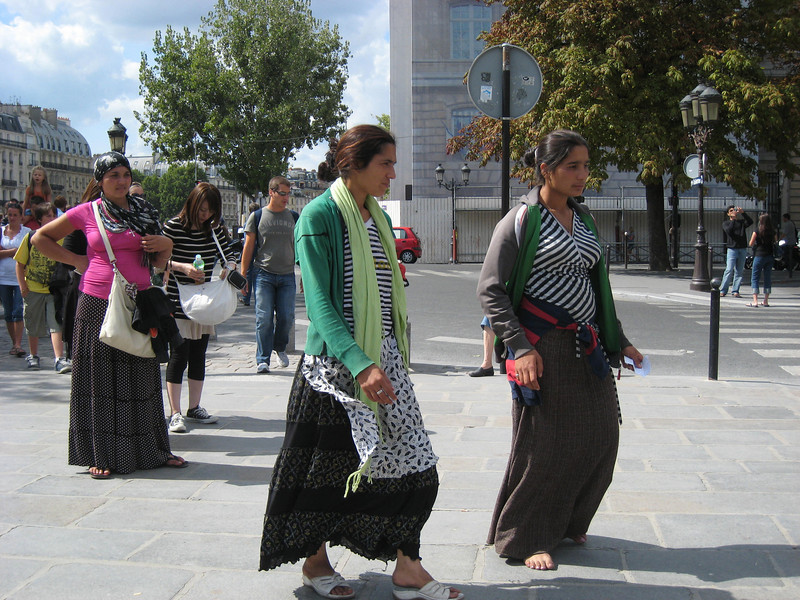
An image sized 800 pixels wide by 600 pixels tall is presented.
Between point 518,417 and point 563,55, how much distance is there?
21437 millimetres

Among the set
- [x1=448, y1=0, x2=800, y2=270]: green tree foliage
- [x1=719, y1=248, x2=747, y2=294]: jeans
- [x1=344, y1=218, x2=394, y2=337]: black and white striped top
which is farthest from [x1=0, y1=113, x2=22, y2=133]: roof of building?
[x1=344, y1=218, x2=394, y2=337]: black and white striped top

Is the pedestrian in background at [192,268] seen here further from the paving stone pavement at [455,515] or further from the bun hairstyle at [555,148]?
the bun hairstyle at [555,148]

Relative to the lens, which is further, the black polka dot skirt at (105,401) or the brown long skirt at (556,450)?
the black polka dot skirt at (105,401)

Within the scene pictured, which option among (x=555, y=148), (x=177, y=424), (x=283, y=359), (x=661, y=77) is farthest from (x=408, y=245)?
(x=555, y=148)

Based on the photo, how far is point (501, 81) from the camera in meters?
8.01

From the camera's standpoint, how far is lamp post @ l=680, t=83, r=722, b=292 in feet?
57.8

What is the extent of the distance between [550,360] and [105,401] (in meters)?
2.71

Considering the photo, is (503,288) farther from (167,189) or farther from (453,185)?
(167,189)

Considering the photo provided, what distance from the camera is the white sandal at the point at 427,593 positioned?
3143 millimetres

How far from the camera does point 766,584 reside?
3332 millimetres

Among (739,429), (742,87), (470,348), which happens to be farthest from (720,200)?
(739,429)

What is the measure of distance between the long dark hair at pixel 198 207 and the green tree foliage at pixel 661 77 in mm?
16799

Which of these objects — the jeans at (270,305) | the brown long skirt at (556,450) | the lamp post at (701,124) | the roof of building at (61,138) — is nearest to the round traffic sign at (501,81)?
the jeans at (270,305)

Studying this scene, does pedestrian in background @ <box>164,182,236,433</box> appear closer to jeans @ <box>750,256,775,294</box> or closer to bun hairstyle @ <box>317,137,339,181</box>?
bun hairstyle @ <box>317,137,339,181</box>
